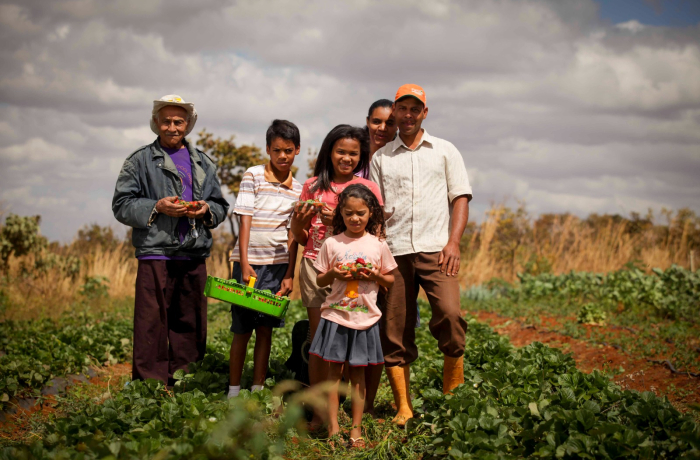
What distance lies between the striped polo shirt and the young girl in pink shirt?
0.59 m

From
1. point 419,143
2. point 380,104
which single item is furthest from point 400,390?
point 380,104

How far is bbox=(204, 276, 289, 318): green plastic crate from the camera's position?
147 inches

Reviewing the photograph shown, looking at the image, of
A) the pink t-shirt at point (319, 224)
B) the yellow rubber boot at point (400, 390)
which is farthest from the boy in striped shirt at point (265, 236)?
the yellow rubber boot at point (400, 390)

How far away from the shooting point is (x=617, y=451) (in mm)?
2617

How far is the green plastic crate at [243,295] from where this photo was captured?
3.73 meters

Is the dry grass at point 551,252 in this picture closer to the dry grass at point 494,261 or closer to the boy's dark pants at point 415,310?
the dry grass at point 494,261

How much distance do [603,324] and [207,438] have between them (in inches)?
258

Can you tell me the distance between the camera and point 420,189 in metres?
3.91

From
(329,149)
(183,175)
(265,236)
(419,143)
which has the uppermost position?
(419,143)

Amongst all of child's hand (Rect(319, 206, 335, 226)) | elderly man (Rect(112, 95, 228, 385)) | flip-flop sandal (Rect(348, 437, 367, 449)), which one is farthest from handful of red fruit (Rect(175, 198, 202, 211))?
flip-flop sandal (Rect(348, 437, 367, 449))

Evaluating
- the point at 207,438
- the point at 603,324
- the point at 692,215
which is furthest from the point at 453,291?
the point at 692,215

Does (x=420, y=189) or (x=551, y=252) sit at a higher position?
(x=420, y=189)

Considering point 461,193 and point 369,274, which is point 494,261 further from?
point 369,274

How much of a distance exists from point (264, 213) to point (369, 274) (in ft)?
3.52
